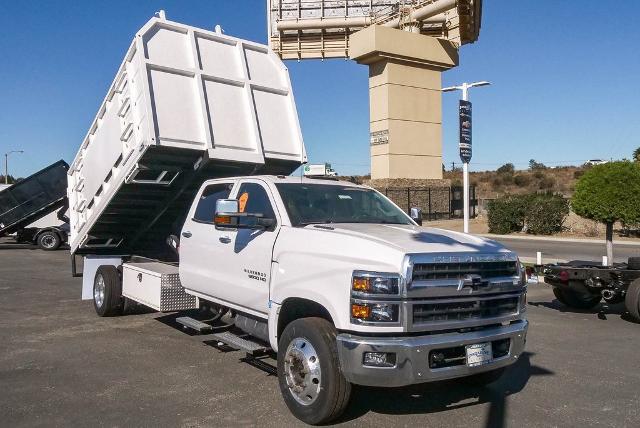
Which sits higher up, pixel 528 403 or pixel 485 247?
pixel 485 247

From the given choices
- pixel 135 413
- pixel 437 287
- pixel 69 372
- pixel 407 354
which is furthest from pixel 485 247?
pixel 69 372

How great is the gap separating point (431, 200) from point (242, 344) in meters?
32.4

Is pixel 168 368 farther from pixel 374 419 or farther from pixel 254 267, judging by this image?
pixel 374 419

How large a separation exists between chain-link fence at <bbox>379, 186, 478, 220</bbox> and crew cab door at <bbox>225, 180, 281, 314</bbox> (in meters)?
28.8

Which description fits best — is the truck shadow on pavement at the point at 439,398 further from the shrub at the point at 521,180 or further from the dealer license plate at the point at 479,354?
the shrub at the point at 521,180

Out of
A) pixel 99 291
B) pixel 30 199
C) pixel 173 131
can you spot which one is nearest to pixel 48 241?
pixel 30 199

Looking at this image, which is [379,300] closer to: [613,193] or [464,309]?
[464,309]

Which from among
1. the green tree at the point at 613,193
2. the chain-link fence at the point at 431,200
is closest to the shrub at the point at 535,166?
the chain-link fence at the point at 431,200

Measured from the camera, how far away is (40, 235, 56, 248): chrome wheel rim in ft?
79.1

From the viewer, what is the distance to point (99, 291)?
9.64 metres

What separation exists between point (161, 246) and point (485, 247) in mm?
6618

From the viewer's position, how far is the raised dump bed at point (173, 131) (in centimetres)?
837

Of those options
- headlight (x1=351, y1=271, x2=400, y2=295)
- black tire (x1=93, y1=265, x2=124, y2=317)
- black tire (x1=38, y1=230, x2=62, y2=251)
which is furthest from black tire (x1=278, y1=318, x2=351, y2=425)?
black tire (x1=38, y1=230, x2=62, y2=251)

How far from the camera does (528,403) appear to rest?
18.2 ft
